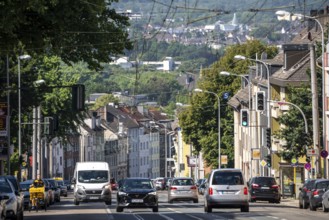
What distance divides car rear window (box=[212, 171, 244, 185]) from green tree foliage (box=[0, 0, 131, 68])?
20.5ft

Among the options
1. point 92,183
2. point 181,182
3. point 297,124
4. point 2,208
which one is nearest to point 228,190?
point 2,208

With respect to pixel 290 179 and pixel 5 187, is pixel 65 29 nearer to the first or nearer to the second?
pixel 5 187

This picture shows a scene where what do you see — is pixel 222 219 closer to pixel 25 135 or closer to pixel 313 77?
pixel 313 77

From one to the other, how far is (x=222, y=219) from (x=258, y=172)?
2452 inches

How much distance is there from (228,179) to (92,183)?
15.4m

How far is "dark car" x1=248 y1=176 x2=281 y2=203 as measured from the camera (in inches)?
2662

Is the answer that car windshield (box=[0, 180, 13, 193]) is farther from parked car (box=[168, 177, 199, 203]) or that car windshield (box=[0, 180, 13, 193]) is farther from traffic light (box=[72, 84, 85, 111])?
parked car (box=[168, 177, 199, 203])

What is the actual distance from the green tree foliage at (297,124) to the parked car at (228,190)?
915 inches

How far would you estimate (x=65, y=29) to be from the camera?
41156 mm

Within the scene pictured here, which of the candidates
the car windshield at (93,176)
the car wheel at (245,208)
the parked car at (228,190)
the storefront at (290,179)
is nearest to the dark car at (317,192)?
the car wheel at (245,208)

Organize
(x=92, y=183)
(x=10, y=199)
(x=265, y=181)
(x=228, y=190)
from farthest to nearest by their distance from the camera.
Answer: (x=265, y=181)
(x=92, y=183)
(x=228, y=190)
(x=10, y=199)

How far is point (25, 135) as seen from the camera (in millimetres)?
91125

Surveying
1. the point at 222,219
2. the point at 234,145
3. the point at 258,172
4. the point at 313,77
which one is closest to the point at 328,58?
the point at 313,77

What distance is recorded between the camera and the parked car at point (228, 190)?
49.2m
